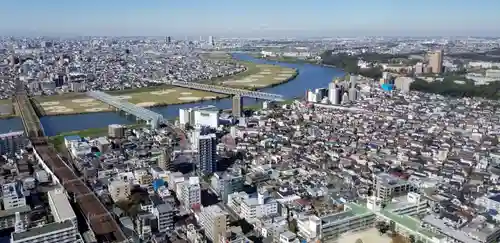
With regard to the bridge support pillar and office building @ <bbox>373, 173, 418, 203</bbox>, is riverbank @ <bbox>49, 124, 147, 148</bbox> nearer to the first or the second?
the bridge support pillar

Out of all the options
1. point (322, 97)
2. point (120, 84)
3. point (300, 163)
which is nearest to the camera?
point (300, 163)

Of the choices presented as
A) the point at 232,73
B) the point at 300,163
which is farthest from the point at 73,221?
the point at 232,73

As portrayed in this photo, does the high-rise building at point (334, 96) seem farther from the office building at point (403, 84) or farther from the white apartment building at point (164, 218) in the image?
the white apartment building at point (164, 218)

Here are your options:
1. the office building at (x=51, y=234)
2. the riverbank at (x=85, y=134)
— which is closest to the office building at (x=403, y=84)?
the riverbank at (x=85, y=134)

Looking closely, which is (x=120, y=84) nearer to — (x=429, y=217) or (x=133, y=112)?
(x=133, y=112)

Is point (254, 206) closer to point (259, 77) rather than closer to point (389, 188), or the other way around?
point (389, 188)

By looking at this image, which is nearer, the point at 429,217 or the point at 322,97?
the point at 429,217

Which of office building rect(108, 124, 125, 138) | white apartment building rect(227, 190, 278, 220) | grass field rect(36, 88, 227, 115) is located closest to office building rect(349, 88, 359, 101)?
grass field rect(36, 88, 227, 115)

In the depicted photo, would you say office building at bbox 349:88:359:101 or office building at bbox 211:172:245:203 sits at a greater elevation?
office building at bbox 349:88:359:101
